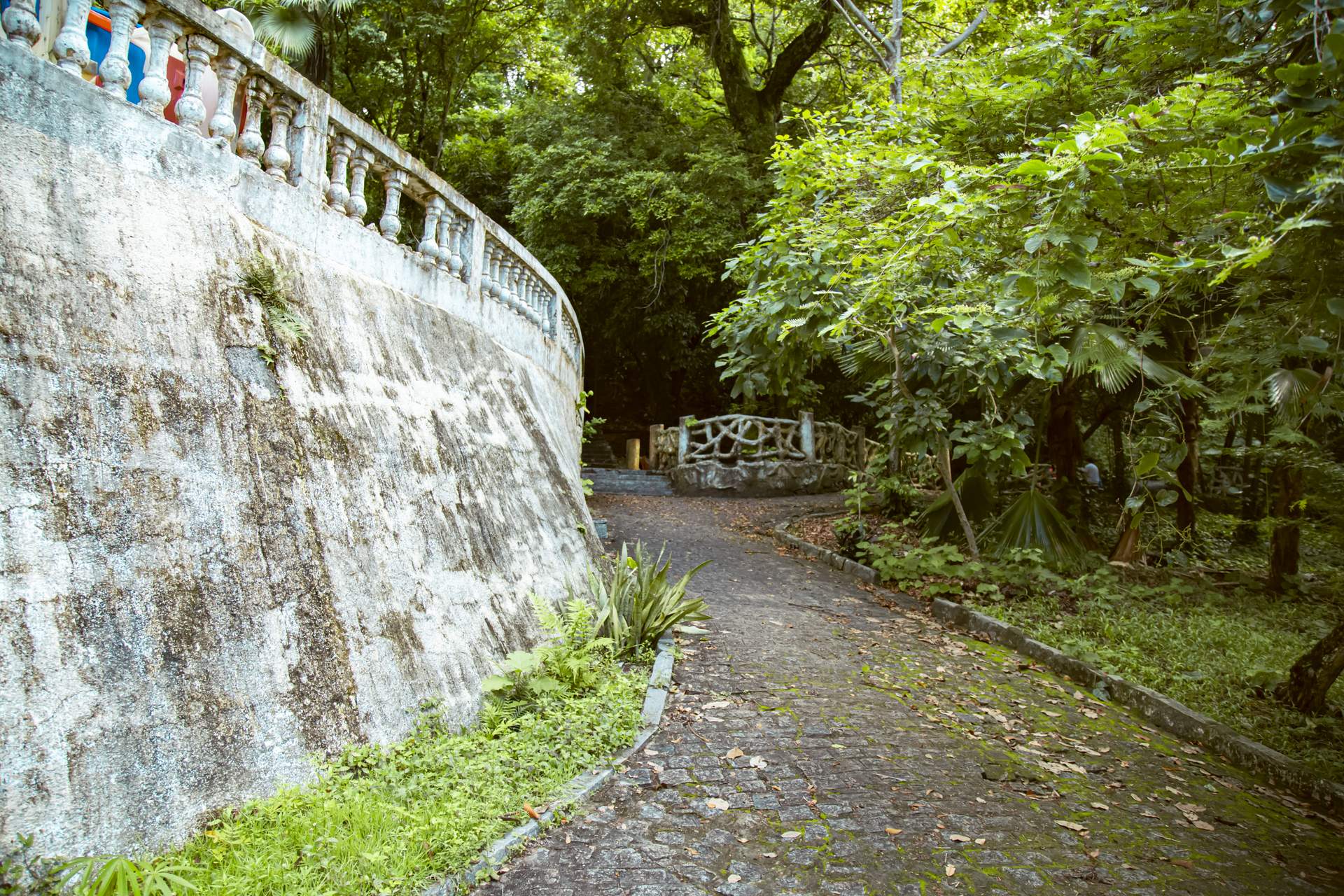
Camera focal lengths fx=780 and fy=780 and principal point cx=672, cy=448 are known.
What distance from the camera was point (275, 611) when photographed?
346cm

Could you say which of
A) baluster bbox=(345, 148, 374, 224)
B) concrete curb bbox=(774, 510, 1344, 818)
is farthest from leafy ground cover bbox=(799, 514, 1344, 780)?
baluster bbox=(345, 148, 374, 224)

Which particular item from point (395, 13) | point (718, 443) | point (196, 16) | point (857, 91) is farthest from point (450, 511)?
point (857, 91)

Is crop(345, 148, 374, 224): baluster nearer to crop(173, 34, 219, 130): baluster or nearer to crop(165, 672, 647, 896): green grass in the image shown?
crop(173, 34, 219, 130): baluster

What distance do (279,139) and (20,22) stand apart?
4.83ft

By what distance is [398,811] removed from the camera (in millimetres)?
3111

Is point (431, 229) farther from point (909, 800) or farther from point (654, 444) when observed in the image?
point (654, 444)

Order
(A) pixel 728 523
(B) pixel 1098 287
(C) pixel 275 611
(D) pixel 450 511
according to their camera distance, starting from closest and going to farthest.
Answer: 1. (C) pixel 275 611
2. (B) pixel 1098 287
3. (D) pixel 450 511
4. (A) pixel 728 523

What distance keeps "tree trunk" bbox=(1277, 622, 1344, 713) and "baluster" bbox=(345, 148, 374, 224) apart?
285 inches

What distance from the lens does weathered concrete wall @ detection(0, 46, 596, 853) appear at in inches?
106

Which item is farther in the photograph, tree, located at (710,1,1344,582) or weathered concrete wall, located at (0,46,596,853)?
tree, located at (710,1,1344,582)

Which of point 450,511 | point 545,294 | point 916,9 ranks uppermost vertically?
point 916,9

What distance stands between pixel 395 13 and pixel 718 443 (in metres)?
11.2

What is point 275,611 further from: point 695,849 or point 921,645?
point 921,645

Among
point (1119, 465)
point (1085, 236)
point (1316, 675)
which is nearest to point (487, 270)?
point (1085, 236)
